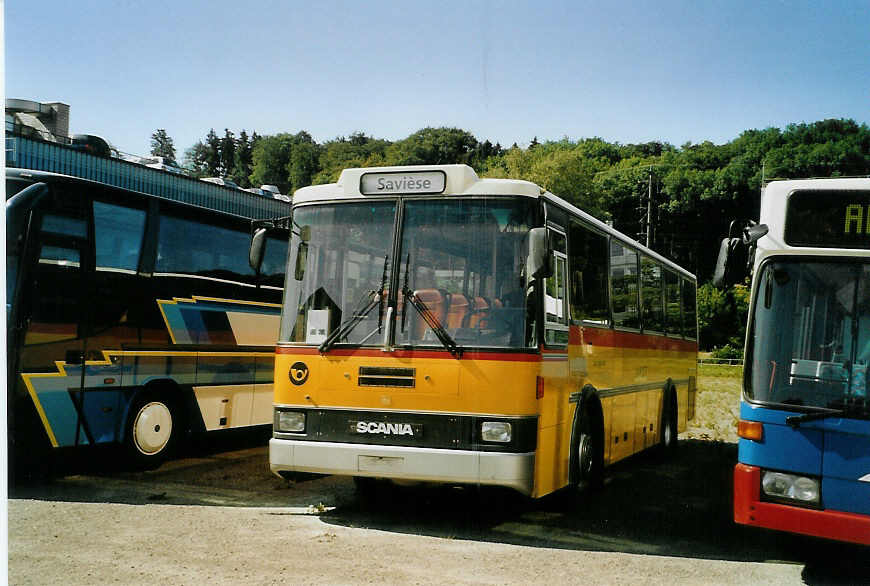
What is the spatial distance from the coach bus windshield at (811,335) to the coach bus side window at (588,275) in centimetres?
250

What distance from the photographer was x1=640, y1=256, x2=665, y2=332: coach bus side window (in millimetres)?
12789

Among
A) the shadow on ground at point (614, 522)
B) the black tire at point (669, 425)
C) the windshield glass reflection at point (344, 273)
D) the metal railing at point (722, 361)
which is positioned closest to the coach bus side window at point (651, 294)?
the black tire at point (669, 425)

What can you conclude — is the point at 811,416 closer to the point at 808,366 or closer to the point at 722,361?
the point at 808,366

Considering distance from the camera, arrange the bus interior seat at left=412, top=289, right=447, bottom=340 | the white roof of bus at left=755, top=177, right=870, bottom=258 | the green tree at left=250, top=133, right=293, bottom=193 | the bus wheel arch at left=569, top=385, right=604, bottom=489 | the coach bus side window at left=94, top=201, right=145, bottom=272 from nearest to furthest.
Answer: the white roof of bus at left=755, top=177, right=870, bottom=258 → the bus interior seat at left=412, top=289, right=447, bottom=340 → the bus wheel arch at left=569, top=385, right=604, bottom=489 → the coach bus side window at left=94, top=201, right=145, bottom=272 → the green tree at left=250, top=133, right=293, bottom=193

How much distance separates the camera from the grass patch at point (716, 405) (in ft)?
63.4

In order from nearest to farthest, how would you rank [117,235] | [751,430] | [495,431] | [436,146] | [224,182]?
[751,430] < [495,431] < [117,235] < [436,146] < [224,182]

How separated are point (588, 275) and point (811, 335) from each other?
3.50m

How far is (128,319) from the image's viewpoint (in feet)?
35.2

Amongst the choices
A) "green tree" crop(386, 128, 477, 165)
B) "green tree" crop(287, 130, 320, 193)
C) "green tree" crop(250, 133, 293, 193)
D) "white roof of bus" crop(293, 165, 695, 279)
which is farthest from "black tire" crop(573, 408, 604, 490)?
"green tree" crop(250, 133, 293, 193)

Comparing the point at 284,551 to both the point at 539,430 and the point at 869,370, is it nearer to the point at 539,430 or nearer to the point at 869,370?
the point at 539,430

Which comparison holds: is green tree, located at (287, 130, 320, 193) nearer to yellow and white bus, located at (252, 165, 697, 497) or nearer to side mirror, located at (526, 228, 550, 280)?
yellow and white bus, located at (252, 165, 697, 497)

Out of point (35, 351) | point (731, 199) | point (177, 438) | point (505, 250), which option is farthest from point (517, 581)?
point (731, 199)

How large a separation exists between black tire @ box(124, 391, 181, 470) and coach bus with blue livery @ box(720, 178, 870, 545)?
7.22 meters

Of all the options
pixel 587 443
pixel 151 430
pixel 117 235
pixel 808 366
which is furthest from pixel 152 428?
pixel 808 366
